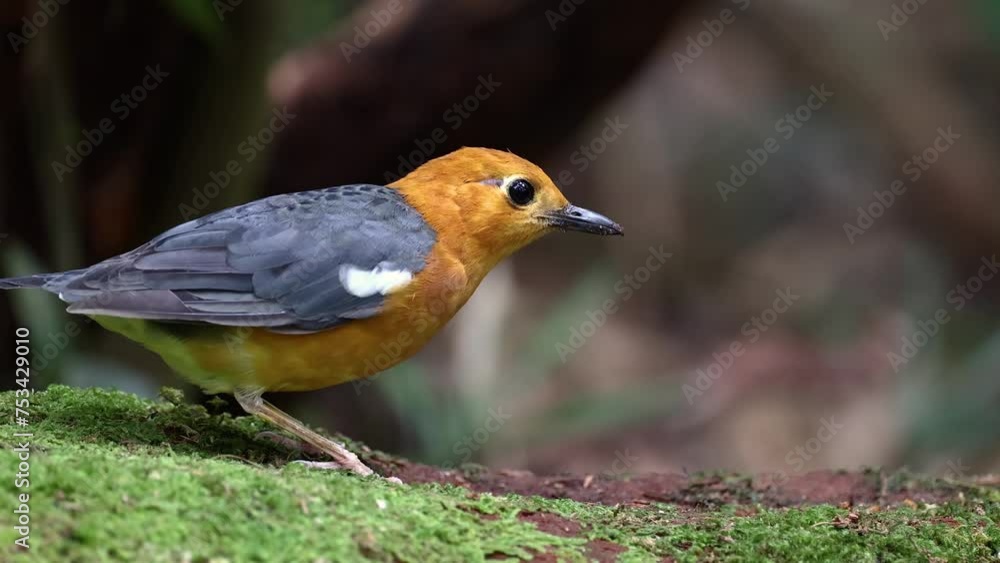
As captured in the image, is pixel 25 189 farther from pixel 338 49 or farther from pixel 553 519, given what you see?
pixel 553 519

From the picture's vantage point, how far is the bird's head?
17.3ft

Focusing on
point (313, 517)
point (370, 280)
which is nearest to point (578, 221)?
point (370, 280)

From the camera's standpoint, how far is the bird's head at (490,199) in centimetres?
527

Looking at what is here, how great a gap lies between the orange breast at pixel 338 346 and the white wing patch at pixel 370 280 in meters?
0.05

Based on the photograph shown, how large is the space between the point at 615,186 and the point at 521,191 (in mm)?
6843

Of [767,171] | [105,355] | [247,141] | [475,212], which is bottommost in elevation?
[105,355]

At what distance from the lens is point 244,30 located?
7.31 metres

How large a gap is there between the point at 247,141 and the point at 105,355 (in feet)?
5.79

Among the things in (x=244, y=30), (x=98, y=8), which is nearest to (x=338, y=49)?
(x=244, y=30)

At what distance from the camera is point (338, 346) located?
470 centimetres

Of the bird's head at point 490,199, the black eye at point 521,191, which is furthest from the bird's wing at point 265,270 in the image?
the black eye at point 521,191

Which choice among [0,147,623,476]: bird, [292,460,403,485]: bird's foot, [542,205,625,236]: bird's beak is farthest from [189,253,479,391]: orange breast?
[542,205,625,236]: bird's beak

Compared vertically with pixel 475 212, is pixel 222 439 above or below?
below

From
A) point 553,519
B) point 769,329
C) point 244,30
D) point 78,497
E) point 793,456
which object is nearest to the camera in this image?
point 78,497
